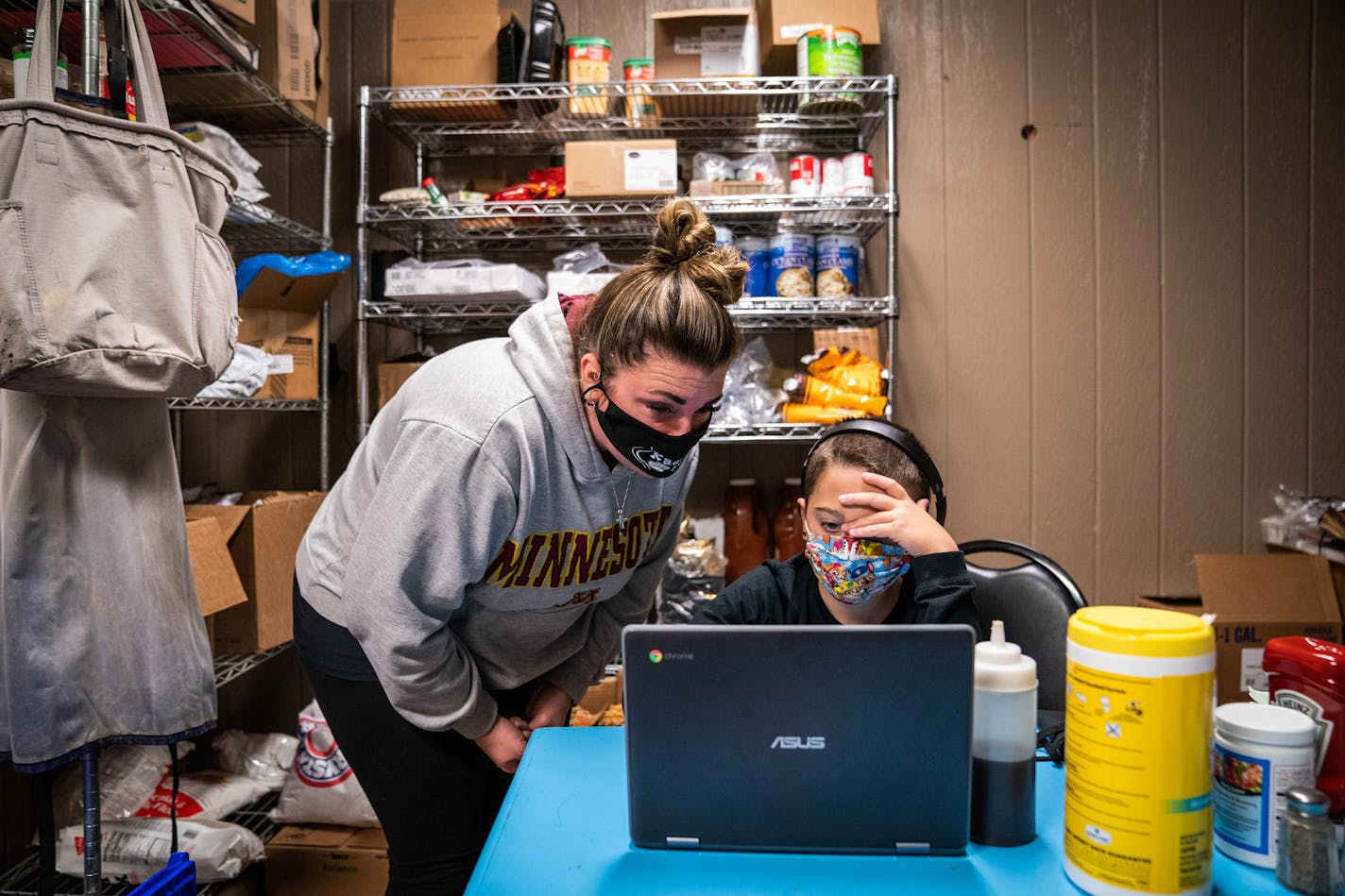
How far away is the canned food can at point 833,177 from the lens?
8.16 ft

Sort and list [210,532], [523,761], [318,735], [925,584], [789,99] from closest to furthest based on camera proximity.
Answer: [523,761] < [925,584] < [210,532] < [318,735] < [789,99]

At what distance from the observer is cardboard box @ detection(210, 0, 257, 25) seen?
206 cm

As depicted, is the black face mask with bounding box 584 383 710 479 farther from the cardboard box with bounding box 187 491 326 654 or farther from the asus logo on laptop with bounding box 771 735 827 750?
the cardboard box with bounding box 187 491 326 654

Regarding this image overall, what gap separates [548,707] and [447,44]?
195 centimetres

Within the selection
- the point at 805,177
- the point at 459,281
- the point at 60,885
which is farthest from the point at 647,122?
the point at 60,885

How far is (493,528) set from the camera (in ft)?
3.90

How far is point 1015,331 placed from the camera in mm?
2764

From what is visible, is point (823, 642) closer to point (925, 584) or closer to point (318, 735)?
point (925, 584)

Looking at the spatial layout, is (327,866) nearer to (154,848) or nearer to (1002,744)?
(154,848)

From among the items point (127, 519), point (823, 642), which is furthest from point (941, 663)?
point (127, 519)

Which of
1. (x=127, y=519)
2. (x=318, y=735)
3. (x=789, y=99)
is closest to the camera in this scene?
(x=127, y=519)

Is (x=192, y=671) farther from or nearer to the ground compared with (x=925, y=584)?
nearer to the ground

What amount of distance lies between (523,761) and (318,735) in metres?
1.40

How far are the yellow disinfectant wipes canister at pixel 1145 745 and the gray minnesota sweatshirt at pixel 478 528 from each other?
75cm
